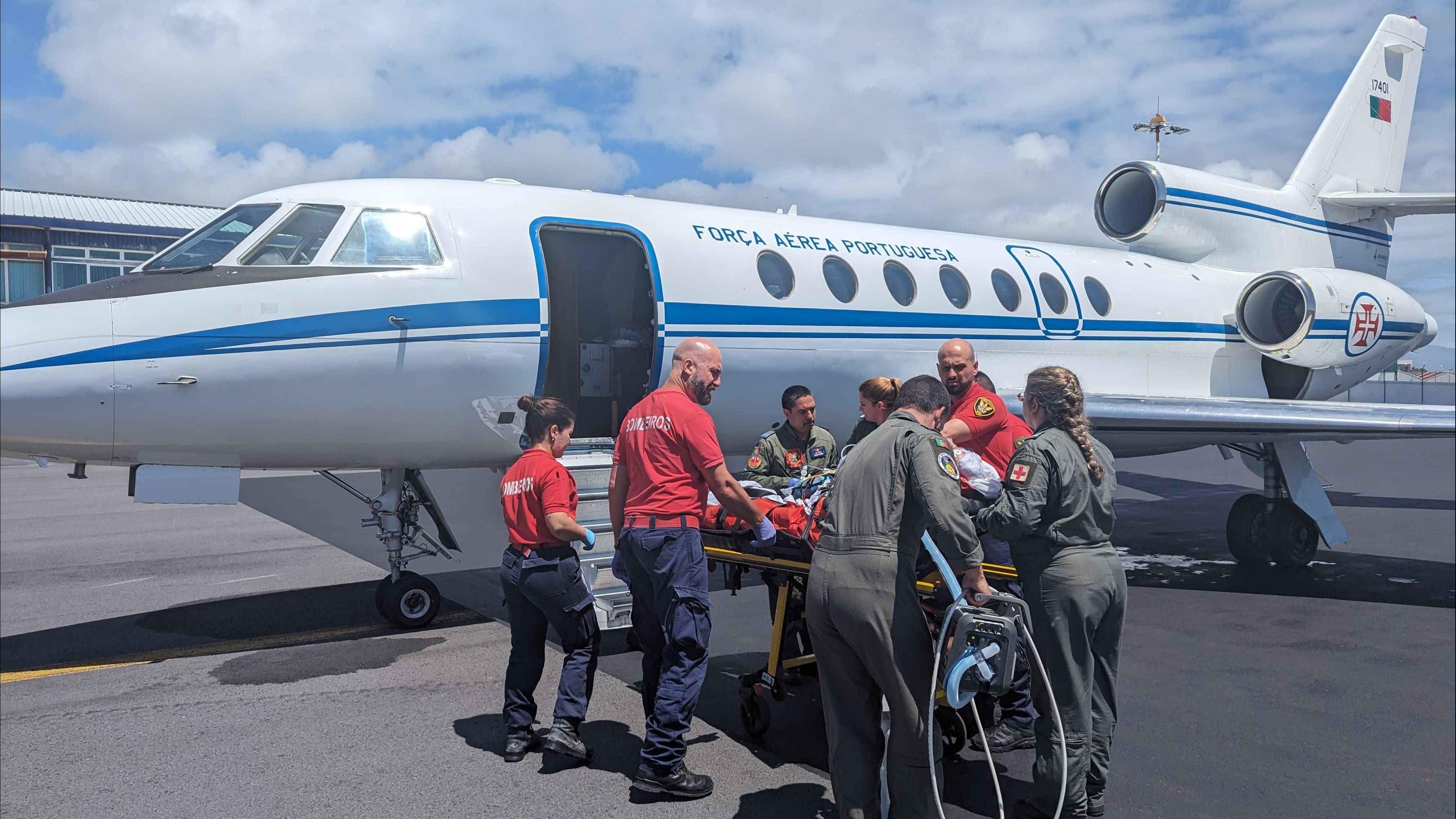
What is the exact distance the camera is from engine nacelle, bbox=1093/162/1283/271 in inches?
485

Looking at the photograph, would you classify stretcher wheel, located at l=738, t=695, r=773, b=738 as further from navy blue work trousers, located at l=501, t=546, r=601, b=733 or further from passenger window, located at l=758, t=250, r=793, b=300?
passenger window, located at l=758, t=250, r=793, b=300

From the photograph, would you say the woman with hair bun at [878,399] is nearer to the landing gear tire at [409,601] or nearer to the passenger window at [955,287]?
the landing gear tire at [409,601]

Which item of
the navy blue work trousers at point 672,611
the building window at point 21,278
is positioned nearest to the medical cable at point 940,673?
the navy blue work trousers at point 672,611

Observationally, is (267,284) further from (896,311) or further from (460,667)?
(896,311)

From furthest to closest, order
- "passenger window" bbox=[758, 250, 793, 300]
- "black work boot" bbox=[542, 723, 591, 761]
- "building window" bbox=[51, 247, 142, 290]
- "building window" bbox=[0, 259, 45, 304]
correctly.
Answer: "building window" bbox=[51, 247, 142, 290] < "building window" bbox=[0, 259, 45, 304] < "passenger window" bbox=[758, 250, 793, 300] < "black work boot" bbox=[542, 723, 591, 761]

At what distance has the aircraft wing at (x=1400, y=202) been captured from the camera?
40.2 ft

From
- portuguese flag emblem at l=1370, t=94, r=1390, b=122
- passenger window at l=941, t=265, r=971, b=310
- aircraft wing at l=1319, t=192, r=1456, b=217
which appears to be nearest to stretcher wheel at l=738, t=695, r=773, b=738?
passenger window at l=941, t=265, r=971, b=310

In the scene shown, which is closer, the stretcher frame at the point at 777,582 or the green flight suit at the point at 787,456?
the stretcher frame at the point at 777,582

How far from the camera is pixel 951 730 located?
4.98 meters

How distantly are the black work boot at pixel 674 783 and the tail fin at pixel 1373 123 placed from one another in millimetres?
12727

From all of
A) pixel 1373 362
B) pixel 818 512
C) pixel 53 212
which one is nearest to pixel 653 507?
pixel 818 512

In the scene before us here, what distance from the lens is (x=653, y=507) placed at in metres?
4.66

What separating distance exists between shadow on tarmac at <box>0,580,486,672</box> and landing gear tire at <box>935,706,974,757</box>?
371 centimetres

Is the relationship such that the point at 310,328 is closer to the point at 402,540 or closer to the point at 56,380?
the point at 56,380
